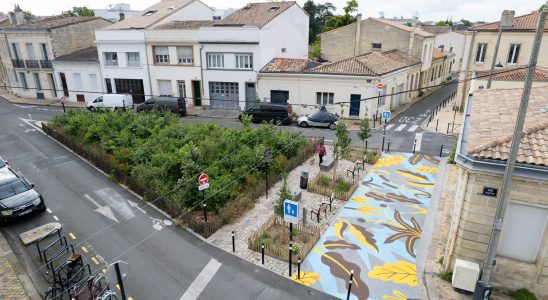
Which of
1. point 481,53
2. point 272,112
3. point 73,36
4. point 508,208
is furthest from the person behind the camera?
point 73,36

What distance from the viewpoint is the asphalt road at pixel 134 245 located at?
11.6 metres

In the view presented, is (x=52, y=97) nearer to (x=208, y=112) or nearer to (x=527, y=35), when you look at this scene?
(x=208, y=112)

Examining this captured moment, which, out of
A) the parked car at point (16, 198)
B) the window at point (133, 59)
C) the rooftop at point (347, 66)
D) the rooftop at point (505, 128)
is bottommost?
the parked car at point (16, 198)

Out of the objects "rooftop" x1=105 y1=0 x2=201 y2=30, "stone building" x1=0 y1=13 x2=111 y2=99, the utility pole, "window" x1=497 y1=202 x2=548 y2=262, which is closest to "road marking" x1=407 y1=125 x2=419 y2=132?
"window" x1=497 y1=202 x2=548 y2=262

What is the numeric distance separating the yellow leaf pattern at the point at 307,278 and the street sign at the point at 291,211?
6.21ft

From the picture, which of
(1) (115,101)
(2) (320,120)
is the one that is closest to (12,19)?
(1) (115,101)

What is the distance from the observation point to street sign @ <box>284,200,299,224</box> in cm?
1166

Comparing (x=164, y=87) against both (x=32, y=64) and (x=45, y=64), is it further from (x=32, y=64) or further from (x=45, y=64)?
(x=32, y=64)

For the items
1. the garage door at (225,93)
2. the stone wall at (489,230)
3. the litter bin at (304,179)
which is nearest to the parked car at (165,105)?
the garage door at (225,93)

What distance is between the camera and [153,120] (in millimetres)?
24641

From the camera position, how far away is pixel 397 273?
1216 centimetres

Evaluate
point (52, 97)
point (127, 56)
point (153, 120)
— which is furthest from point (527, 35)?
point (52, 97)

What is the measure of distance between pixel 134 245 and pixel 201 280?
3.70 meters

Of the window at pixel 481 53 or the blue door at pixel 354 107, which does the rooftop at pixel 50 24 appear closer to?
the blue door at pixel 354 107
